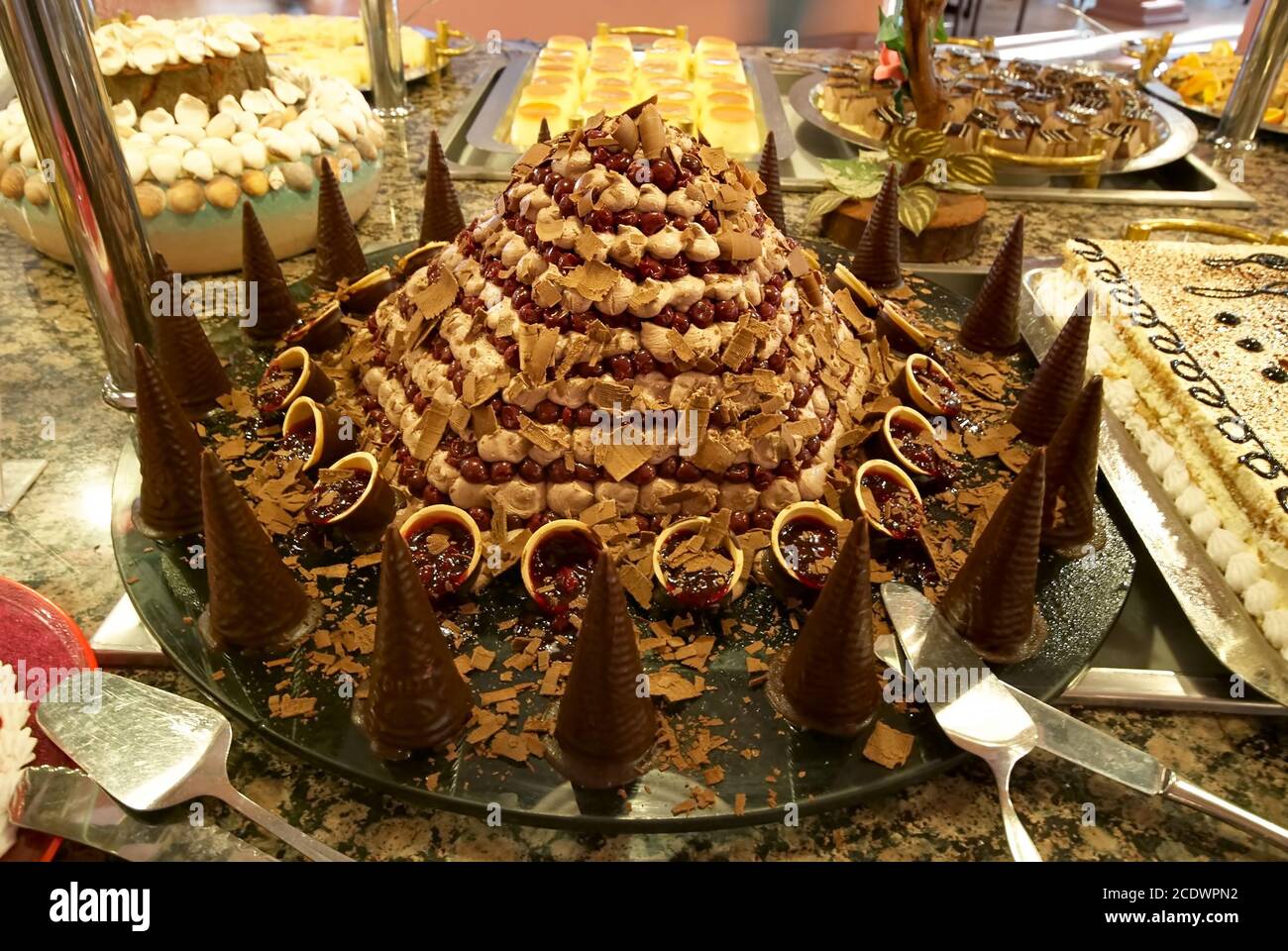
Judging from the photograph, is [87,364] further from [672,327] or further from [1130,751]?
[1130,751]

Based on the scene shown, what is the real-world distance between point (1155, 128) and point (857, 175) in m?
1.49

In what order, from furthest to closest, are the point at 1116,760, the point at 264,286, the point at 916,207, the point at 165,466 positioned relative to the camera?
the point at 916,207, the point at 264,286, the point at 165,466, the point at 1116,760

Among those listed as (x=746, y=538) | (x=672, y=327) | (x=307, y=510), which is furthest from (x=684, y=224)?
(x=307, y=510)

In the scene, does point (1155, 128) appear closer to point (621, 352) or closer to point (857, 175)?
point (857, 175)

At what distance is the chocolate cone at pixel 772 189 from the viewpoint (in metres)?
2.24

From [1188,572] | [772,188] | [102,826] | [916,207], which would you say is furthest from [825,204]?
[102,826]

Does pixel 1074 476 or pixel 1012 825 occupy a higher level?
pixel 1074 476

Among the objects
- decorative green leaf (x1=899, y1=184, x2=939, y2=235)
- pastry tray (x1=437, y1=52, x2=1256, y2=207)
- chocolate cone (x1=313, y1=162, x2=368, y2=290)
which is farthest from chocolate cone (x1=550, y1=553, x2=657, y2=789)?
pastry tray (x1=437, y1=52, x2=1256, y2=207)

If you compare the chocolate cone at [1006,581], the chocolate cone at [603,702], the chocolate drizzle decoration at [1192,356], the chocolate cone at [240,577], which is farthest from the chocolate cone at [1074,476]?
the chocolate cone at [240,577]

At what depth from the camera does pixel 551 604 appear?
1.38 metres

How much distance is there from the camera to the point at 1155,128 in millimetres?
3250

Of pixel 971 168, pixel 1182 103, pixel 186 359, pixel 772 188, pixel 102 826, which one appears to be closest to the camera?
pixel 102 826

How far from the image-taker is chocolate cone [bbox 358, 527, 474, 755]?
3.52 ft

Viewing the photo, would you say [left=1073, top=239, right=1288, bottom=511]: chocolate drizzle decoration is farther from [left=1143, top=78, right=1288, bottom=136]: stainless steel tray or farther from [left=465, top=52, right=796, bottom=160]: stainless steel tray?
[left=1143, top=78, right=1288, bottom=136]: stainless steel tray
